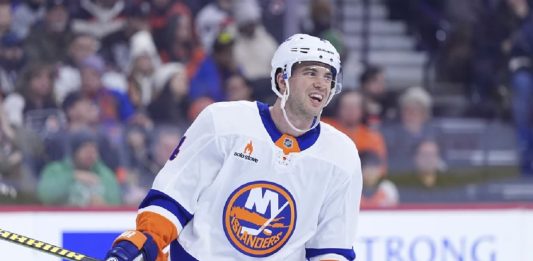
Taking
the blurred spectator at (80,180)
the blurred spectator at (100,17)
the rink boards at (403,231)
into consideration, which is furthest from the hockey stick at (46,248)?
the blurred spectator at (100,17)

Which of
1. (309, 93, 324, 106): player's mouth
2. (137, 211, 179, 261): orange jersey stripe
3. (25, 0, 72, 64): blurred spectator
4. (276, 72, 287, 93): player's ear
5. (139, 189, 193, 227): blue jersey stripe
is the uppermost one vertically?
(25, 0, 72, 64): blurred spectator

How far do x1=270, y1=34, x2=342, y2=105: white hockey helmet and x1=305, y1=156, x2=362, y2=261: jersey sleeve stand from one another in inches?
9.6

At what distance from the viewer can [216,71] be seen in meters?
6.75

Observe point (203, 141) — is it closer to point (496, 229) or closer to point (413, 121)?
point (496, 229)

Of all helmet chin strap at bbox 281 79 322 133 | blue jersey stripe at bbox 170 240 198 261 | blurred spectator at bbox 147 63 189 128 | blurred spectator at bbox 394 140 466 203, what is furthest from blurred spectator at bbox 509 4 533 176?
blue jersey stripe at bbox 170 240 198 261

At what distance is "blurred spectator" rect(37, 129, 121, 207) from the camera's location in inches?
223

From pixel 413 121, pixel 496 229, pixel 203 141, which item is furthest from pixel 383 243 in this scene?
pixel 203 141

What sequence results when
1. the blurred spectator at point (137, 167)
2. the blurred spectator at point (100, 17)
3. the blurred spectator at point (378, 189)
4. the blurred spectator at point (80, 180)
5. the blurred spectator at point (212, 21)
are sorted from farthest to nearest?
the blurred spectator at point (212, 21) < the blurred spectator at point (100, 17) < the blurred spectator at point (378, 189) < the blurred spectator at point (137, 167) < the blurred spectator at point (80, 180)

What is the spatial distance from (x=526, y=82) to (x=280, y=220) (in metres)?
3.88

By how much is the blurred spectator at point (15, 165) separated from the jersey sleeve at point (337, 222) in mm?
2464

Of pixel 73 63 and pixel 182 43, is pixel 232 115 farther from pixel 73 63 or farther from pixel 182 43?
pixel 182 43

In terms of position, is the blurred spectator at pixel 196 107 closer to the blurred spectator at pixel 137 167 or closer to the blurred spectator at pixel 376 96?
the blurred spectator at pixel 137 167

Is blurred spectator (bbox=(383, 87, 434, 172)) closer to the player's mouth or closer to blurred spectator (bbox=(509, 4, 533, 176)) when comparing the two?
blurred spectator (bbox=(509, 4, 533, 176))

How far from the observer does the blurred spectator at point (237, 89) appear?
21.5 feet
